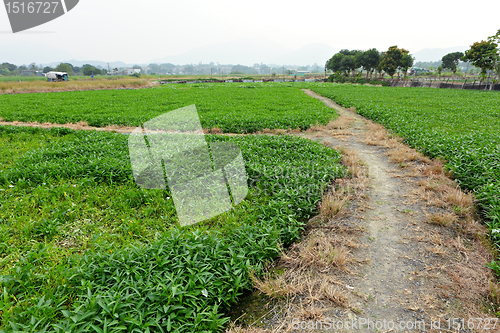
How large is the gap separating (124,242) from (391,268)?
4.01 m

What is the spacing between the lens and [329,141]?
33.7 feet

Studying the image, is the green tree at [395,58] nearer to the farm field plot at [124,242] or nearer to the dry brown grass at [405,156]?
the dry brown grass at [405,156]

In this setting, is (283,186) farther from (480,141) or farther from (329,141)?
(480,141)

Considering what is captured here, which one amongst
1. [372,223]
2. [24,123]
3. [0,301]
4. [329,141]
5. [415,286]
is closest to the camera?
[0,301]

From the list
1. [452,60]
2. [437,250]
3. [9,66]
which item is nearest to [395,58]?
[452,60]

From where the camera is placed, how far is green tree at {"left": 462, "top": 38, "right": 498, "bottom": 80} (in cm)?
3541

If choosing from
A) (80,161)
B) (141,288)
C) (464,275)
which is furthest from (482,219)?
(80,161)

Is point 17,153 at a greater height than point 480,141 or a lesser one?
lesser

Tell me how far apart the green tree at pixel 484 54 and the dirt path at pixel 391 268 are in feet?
143

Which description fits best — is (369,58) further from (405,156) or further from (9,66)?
(9,66)

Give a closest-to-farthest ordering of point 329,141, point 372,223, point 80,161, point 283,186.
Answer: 1. point 372,223
2. point 283,186
3. point 80,161
4. point 329,141

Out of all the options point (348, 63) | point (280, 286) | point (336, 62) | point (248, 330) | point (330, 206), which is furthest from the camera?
point (336, 62)

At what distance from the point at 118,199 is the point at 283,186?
139 inches

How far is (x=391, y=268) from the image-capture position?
3.61m
